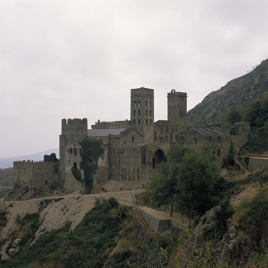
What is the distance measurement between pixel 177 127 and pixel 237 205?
49.8m

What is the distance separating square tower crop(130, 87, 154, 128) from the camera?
74688 mm

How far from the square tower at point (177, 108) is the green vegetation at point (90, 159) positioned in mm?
26569

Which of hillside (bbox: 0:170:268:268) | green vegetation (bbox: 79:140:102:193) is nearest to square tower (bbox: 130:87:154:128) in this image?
green vegetation (bbox: 79:140:102:193)

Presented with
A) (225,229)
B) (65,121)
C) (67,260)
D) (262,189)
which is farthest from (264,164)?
(65,121)

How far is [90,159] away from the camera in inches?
2410

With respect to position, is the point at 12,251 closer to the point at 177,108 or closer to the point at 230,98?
the point at 177,108

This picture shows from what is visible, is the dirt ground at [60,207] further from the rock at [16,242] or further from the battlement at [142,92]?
the battlement at [142,92]

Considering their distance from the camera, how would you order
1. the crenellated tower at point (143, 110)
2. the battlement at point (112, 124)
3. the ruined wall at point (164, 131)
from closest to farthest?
the crenellated tower at point (143, 110), the ruined wall at point (164, 131), the battlement at point (112, 124)

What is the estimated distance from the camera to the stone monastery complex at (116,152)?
56500 millimetres

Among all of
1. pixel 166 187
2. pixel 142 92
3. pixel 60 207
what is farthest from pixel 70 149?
pixel 166 187

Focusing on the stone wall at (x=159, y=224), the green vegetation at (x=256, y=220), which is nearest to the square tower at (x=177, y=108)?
the stone wall at (x=159, y=224)

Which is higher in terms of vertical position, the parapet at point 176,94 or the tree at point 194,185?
the parapet at point 176,94

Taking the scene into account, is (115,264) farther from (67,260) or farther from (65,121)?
(65,121)

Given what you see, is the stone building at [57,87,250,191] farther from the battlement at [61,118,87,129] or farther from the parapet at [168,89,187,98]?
the parapet at [168,89,187,98]
